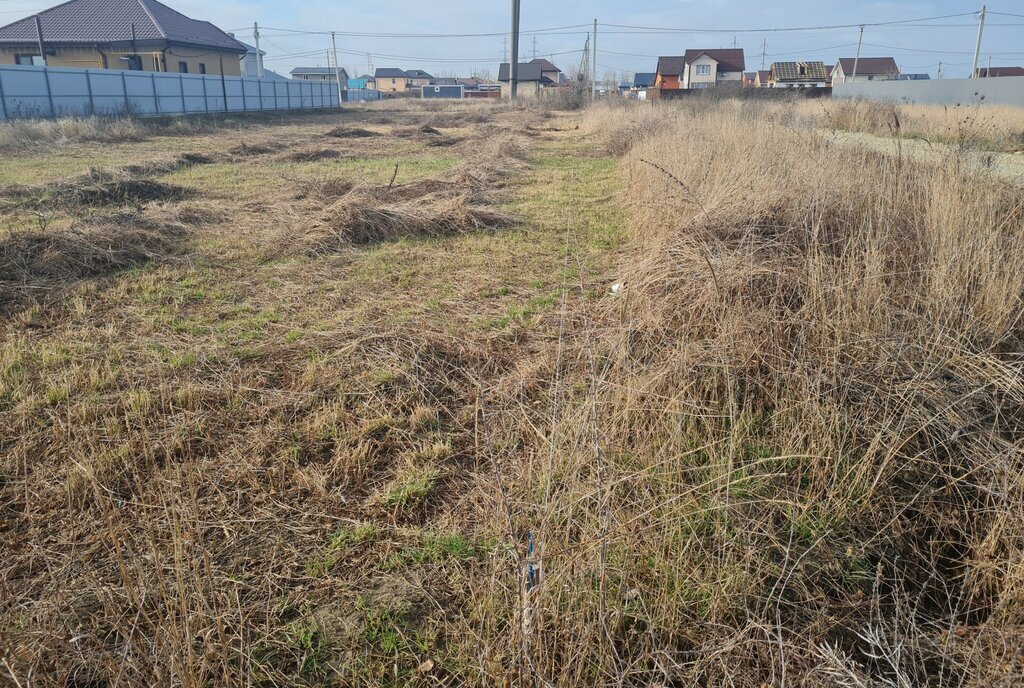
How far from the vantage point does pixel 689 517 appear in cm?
225

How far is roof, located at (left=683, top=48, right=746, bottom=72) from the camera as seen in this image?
60.2 m

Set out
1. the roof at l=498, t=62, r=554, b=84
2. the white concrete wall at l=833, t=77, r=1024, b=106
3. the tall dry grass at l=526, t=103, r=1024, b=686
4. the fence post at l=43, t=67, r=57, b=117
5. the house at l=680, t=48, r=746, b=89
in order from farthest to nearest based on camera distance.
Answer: the roof at l=498, t=62, r=554, b=84 < the house at l=680, t=48, r=746, b=89 < the white concrete wall at l=833, t=77, r=1024, b=106 < the fence post at l=43, t=67, r=57, b=117 < the tall dry grass at l=526, t=103, r=1024, b=686

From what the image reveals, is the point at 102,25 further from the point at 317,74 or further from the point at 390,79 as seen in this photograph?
the point at 390,79

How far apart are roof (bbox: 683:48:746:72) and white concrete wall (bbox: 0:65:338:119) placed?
4168 cm

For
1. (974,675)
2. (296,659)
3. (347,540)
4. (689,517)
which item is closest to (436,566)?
(347,540)

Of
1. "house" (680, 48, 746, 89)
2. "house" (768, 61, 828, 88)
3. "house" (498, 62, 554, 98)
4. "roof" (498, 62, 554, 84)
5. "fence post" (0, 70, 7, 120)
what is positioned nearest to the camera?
"fence post" (0, 70, 7, 120)

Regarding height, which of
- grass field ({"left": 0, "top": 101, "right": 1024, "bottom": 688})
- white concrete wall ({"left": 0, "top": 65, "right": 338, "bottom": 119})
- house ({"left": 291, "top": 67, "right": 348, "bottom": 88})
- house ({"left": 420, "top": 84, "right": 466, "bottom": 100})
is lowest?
grass field ({"left": 0, "top": 101, "right": 1024, "bottom": 688})

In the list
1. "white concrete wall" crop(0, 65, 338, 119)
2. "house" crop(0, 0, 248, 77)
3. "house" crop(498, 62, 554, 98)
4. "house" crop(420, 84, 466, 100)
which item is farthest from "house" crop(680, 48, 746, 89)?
"house" crop(0, 0, 248, 77)

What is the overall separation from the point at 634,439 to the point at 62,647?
2.09m

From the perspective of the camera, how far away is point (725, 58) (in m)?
60.9

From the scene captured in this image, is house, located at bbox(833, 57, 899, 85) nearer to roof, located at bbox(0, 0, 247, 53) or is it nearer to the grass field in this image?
roof, located at bbox(0, 0, 247, 53)

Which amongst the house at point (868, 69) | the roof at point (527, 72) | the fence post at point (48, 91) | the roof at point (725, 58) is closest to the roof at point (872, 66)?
the house at point (868, 69)

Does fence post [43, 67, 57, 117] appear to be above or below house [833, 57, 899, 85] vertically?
below

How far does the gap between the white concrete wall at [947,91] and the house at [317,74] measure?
58.7 m
